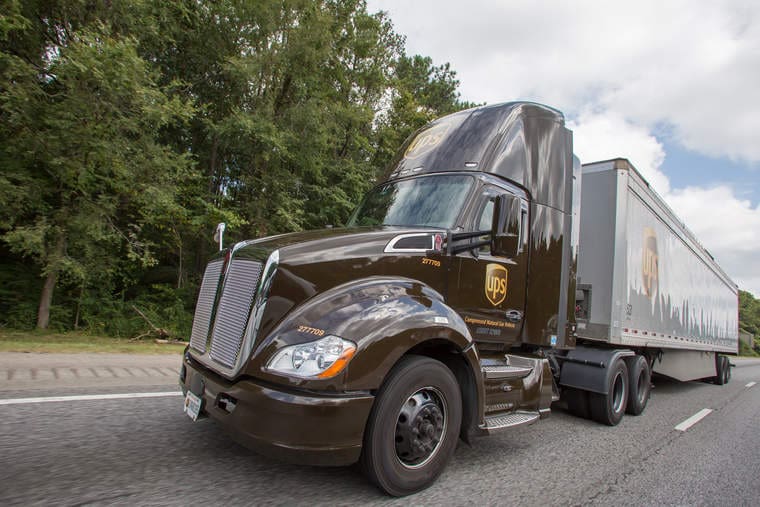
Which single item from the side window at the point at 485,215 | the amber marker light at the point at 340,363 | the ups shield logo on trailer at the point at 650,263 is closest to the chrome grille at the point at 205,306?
the amber marker light at the point at 340,363

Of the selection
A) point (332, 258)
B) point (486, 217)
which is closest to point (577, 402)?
point (486, 217)

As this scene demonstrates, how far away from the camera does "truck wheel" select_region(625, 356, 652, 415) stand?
6.25 m

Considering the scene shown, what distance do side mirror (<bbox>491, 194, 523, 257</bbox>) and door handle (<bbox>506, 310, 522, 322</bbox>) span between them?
78cm

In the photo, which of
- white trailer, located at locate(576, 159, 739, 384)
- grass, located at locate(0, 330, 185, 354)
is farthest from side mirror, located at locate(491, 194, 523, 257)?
grass, located at locate(0, 330, 185, 354)

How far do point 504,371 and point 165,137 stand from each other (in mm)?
14912

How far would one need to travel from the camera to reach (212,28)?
15492 mm

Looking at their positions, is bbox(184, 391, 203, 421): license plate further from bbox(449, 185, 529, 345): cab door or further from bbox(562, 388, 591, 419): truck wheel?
bbox(562, 388, 591, 419): truck wheel

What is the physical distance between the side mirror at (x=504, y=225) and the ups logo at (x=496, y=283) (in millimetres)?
329

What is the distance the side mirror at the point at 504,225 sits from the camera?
3492mm

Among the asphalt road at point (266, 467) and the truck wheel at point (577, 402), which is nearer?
the asphalt road at point (266, 467)

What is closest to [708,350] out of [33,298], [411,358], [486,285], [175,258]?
[486,285]

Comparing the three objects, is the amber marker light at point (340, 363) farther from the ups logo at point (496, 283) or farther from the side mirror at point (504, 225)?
the ups logo at point (496, 283)

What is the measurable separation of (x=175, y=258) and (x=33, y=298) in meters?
4.65

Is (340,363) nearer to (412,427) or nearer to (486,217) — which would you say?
(412,427)
